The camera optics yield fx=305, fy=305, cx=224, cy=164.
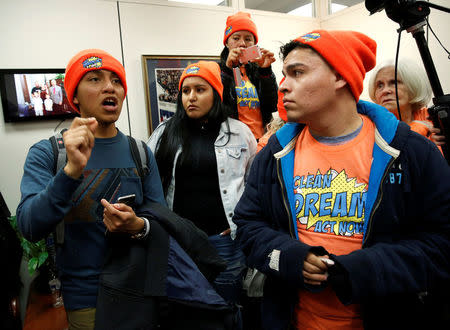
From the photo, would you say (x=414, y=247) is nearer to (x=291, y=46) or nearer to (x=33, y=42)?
(x=291, y=46)

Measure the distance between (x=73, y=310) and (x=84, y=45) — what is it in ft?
8.04

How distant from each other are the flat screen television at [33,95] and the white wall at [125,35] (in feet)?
0.27

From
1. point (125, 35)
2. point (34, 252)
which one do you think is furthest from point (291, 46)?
point (34, 252)

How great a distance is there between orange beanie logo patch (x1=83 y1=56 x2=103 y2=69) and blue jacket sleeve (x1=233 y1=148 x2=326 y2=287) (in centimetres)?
82

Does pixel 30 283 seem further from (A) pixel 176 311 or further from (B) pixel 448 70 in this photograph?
(B) pixel 448 70

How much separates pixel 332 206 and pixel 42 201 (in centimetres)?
102

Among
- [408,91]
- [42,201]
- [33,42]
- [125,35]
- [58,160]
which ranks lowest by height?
[42,201]

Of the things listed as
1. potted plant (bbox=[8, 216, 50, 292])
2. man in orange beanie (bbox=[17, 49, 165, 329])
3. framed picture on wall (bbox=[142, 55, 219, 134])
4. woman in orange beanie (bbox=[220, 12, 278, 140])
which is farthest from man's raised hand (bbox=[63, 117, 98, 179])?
framed picture on wall (bbox=[142, 55, 219, 134])

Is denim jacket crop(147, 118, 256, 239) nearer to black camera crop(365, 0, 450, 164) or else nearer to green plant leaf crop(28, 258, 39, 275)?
black camera crop(365, 0, 450, 164)

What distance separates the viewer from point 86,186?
124 centimetres

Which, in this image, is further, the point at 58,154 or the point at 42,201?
the point at 58,154

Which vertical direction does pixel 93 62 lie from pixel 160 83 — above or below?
below

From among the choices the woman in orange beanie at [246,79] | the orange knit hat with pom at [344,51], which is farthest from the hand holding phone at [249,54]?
the orange knit hat with pom at [344,51]

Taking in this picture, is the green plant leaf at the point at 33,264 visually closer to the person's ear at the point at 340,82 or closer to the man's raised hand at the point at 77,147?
the man's raised hand at the point at 77,147
